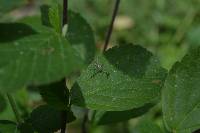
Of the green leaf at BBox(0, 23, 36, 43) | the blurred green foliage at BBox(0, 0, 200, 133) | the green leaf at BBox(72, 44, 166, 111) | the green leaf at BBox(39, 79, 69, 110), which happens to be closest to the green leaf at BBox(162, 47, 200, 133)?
the green leaf at BBox(72, 44, 166, 111)

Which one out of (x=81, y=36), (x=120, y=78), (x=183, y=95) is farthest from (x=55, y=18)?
(x=81, y=36)

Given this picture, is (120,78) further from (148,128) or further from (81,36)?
(81,36)

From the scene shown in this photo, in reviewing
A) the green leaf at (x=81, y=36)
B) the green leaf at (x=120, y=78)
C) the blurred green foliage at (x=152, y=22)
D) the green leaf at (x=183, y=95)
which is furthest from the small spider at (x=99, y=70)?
the blurred green foliage at (x=152, y=22)

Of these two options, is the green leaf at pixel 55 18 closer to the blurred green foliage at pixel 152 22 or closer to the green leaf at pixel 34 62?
the green leaf at pixel 34 62

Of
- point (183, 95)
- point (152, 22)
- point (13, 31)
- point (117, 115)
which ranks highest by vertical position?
point (13, 31)

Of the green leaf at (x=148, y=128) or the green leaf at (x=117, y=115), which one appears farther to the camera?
the green leaf at (x=117, y=115)

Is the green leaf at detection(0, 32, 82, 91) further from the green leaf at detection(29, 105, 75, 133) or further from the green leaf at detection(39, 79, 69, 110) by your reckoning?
the green leaf at detection(29, 105, 75, 133)

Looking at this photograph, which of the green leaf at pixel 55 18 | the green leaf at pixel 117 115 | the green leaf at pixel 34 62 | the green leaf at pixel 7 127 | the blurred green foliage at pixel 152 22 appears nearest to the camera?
the green leaf at pixel 34 62
